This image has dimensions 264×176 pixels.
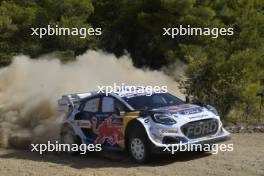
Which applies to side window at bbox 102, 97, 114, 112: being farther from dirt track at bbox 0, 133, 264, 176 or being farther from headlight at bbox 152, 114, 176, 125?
headlight at bbox 152, 114, 176, 125

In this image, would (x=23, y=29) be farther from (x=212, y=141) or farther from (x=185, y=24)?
(x=212, y=141)

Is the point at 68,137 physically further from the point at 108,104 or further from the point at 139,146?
the point at 139,146

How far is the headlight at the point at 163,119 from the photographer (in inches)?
439

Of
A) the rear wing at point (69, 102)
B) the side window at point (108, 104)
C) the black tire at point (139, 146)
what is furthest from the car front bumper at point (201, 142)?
the rear wing at point (69, 102)

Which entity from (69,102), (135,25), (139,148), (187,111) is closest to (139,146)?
(139,148)

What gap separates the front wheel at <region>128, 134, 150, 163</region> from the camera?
11.2m

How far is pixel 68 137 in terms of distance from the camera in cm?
1332

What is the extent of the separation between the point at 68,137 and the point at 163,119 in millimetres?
2977

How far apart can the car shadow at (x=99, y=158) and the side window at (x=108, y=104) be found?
3.34ft

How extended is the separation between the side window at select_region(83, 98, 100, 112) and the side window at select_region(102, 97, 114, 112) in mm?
200

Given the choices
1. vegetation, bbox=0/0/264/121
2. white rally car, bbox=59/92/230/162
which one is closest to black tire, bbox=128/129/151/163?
white rally car, bbox=59/92/230/162

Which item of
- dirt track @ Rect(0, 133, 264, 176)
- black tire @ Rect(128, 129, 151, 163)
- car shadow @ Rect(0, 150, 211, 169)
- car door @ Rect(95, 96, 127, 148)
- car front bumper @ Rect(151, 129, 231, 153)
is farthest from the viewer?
car door @ Rect(95, 96, 127, 148)

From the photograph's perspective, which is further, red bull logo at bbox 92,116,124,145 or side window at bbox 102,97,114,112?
side window at bbox 102,97,114,112

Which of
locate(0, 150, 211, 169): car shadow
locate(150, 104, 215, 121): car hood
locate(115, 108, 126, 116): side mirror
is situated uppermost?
locate(150, 104, 215, 121): car hood
